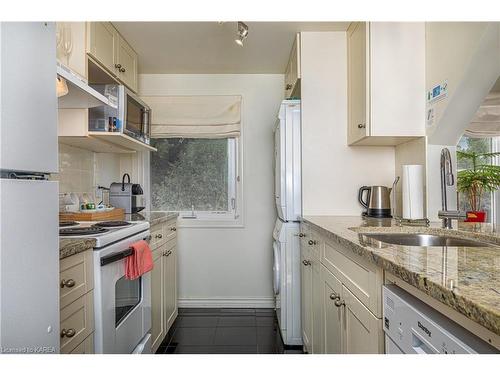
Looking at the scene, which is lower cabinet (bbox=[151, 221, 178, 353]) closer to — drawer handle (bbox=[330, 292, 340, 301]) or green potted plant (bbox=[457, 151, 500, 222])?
drawer handle (bbox=[330, 292, 340, 301])

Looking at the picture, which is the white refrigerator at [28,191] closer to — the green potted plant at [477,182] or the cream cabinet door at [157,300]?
the cream cabinet door at [157,300]

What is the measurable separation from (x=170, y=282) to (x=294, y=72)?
6.26ft

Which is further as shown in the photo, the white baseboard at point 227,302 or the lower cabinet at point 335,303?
the white baseboard at point 227,302

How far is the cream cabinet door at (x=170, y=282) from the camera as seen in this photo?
2402mm

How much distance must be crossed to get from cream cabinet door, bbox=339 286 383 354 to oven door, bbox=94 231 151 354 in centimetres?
98

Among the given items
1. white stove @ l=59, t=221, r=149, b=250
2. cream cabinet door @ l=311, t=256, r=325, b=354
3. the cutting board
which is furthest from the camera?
the cutting board

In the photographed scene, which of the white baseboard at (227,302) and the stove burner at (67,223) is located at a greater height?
the stove burner at (67,223)

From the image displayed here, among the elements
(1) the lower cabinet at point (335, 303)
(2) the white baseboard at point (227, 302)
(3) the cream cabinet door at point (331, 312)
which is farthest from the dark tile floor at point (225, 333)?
(3) the cream cabinet door at point (331, 312)

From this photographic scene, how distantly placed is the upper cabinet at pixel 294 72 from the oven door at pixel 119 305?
157 cm

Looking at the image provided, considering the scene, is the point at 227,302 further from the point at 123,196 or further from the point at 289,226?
the point at 123,196

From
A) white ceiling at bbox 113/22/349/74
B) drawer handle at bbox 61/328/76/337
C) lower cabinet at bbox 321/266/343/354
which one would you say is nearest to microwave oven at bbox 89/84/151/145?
white ceiling at bbox 113/22/349/74

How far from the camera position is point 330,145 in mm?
2385

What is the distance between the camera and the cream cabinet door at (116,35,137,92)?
7.81ft
